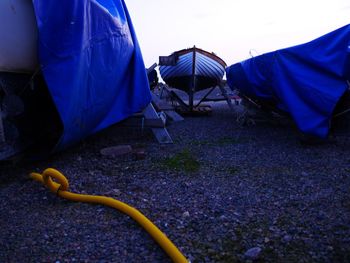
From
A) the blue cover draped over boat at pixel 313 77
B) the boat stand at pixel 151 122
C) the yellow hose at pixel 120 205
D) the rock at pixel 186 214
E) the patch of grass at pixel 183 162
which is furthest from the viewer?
the boat stand at pixel 151 122

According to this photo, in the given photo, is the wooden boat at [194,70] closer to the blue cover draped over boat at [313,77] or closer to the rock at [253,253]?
the blue cover draped over boat at [313,77]

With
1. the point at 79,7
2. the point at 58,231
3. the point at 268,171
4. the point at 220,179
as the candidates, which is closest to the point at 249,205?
the point at 220,179

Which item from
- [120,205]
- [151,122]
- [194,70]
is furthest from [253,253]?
[194,70]

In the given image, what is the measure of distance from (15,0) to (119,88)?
1.66 meters

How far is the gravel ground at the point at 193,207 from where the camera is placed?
184cm

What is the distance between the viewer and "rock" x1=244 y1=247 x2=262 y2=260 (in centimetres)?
176

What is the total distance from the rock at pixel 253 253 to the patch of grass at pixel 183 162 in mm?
1643

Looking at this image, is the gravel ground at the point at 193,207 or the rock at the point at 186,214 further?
the rock at the point at 186,214

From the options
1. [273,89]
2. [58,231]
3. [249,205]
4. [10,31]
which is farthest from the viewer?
[273,89]

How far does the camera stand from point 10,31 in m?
2.98

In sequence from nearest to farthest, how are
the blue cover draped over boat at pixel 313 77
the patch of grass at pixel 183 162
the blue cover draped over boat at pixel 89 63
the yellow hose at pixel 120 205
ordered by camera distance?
the yellow hose at pixel 120 205 → the blue cover draped over boat at pixel 89 63 → the patch of grass at pixel 183 162 → the blue cover draped over boat at pixel 313 77

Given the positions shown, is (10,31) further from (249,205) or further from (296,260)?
(296,260)

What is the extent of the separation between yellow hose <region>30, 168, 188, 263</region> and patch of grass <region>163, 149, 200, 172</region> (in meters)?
1.21

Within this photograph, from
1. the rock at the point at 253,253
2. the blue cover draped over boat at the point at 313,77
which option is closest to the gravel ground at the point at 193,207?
the rock at the point at 253,253
